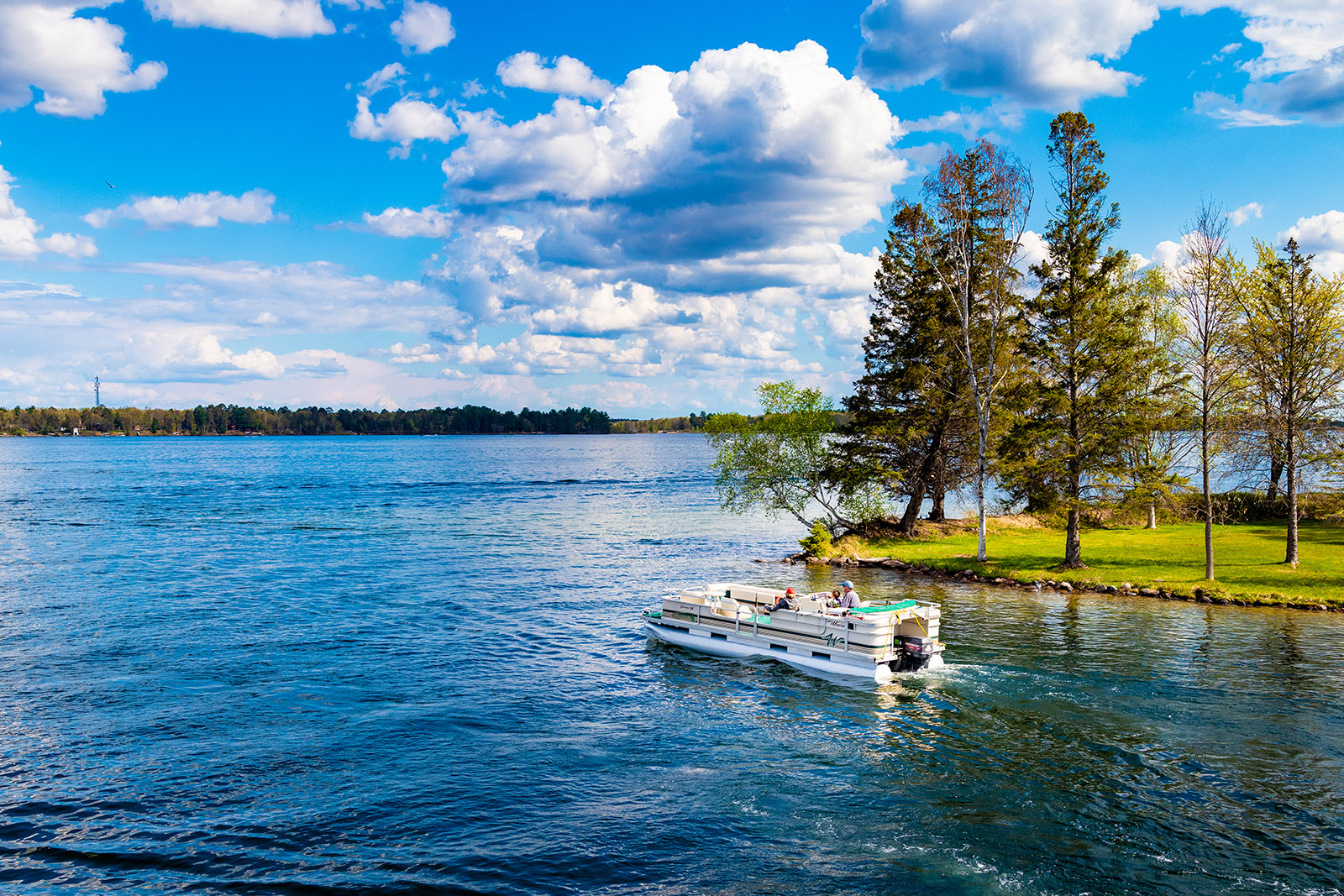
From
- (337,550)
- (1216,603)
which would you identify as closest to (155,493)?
(337,550)

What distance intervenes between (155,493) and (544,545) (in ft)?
240

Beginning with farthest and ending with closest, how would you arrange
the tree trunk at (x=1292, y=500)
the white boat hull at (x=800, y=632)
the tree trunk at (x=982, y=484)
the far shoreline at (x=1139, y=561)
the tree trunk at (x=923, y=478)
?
the tree trunk at (x=923, y=478), the tree trunk at (x=982, y=484), the tree trunk at (x=1292, y=500), the far shoreline at (x=1139, y=561), the white boat hull at (x=800, y=632)

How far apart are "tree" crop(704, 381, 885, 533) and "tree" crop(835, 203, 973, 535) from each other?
6.43ft

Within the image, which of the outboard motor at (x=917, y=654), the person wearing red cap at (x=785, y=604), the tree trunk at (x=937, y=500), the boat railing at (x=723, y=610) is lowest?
the outboard motor at (x=917, y=654)

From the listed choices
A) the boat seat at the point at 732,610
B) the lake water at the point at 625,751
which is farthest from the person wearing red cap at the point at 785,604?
the lake water at the point at 625,751

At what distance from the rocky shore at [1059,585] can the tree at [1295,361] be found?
6546 mm

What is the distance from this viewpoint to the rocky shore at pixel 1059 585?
3734 cm

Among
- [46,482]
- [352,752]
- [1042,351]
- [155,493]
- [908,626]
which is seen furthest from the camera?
[46,482]

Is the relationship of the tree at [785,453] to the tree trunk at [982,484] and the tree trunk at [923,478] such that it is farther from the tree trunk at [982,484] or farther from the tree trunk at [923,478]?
the tree trunk at [982,484]

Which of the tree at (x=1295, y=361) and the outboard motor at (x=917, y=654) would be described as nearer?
the outboard motor at (x=917, y=654)

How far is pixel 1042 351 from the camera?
45.1 metres

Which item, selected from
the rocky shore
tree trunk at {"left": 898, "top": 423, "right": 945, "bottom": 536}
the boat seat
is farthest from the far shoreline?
the boat seat

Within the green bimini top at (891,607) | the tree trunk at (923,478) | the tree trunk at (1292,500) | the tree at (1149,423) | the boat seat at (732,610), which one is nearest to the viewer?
the green bimini top at (891,607)

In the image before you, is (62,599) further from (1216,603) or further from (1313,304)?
(1313,304)
